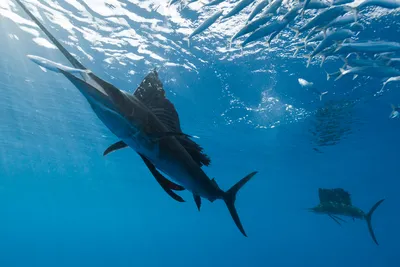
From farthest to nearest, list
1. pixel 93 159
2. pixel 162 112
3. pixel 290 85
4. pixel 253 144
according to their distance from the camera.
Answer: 1. pixel 93 159
2. pixel 253 144
3. pixel 290 85
4. pixel 162 112

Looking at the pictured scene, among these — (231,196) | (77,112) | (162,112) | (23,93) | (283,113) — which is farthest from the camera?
(77,112)

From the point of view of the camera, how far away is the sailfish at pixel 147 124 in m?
1.54

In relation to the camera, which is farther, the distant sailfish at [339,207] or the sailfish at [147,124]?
the distant sailfish at [339,207]

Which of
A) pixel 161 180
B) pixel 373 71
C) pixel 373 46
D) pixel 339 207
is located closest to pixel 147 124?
pixel 161 180

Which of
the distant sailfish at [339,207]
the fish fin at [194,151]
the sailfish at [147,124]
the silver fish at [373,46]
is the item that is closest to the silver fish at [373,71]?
the silver fish at [373,46]

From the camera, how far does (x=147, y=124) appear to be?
1.85 m

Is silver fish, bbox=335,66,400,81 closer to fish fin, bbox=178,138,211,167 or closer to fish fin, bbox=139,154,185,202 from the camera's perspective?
fish fin, bbox=178,138,211,167

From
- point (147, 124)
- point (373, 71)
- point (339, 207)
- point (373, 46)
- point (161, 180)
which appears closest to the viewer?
point (147, 124)

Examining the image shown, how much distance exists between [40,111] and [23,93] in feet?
10.4

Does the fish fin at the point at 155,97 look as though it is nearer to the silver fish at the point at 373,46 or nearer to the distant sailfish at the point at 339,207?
the silver fish at the point at 373,46

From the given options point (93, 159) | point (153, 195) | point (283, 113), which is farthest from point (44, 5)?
point (153, 195)

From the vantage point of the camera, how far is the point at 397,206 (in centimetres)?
6175

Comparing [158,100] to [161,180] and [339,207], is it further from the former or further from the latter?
[339,207]

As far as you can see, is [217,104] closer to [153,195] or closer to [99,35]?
[99,35]
